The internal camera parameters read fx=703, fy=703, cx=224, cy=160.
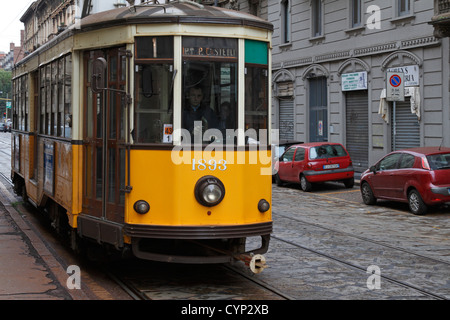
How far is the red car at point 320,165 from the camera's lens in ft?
68.4

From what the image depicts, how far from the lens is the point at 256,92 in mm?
8023

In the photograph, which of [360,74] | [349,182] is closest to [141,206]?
[349,182]

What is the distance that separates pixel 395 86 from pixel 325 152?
9.87 ft

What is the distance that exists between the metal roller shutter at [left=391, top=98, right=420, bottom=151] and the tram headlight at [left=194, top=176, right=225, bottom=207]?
646 inches

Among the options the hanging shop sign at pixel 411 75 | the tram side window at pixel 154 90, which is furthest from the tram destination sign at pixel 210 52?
the hanging shop sign at pixel 411 75

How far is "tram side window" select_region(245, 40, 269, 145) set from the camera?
312 inches

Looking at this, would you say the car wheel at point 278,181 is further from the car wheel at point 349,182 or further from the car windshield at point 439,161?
the car windshield at point 439,161

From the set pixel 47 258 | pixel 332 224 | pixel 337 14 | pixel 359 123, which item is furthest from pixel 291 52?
pixel 47 258

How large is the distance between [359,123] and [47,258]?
60.3 feet

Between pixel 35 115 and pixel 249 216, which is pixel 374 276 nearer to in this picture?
pixel 249 216

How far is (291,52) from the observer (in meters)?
31.0

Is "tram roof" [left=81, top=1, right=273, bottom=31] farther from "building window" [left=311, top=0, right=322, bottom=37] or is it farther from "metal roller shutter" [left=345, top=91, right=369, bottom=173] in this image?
"building window" [left=311, top=0, right=322, bottom=37]

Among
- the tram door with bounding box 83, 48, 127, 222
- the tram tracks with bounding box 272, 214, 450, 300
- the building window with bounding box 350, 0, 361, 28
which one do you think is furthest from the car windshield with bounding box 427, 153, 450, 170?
the building window with bounding box 350, 0, 361, 28

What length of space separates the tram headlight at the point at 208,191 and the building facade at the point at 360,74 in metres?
12.7
